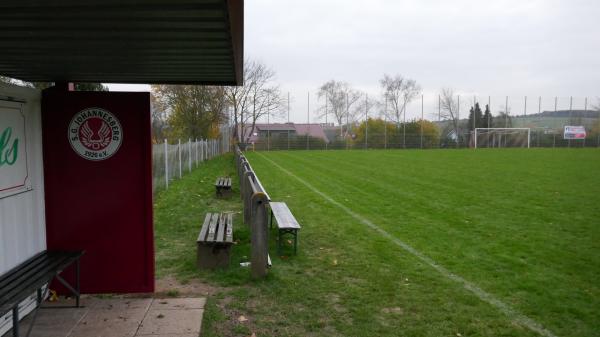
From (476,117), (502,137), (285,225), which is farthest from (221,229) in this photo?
(476,117)

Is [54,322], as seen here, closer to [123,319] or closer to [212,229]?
[123,319]

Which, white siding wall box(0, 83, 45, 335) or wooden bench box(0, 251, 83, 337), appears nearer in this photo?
wooden bench box(0, 251, 83, 337)

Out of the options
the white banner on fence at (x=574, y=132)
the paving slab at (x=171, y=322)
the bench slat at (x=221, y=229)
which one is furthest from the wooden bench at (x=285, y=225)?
the white banner on fence at (x=574, y=132)

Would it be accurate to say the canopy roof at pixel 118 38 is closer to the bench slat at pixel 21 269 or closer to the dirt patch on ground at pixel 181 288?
the bench slat at pixel 21 269

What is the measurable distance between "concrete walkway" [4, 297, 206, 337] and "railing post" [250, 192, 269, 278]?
95cm

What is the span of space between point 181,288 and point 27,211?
185cm

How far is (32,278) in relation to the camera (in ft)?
13.5

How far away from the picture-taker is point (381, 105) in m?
73.4

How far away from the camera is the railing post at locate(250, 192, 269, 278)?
5.74m

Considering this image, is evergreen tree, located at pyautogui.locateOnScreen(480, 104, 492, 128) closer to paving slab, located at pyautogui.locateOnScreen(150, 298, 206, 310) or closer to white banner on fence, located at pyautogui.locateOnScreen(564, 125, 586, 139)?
white banner on fence, located at pyautogui.locateOnScreen(564, 125, 586, 139)

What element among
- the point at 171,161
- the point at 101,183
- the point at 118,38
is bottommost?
the point at 171,161

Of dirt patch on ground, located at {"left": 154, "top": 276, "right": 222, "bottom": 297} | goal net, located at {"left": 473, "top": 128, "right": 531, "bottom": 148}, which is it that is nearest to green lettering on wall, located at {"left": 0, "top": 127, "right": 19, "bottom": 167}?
dirt patch on ground, located at {"left": 154, "top": 276, "right": 222, "bottom": 297}

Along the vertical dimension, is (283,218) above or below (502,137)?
below

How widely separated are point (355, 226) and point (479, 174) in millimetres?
11771
